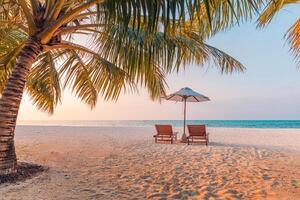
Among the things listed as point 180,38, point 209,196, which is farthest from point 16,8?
point 209,196

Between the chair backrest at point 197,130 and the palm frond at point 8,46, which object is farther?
the chair backrest at point 197,130

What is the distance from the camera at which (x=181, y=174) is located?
566 cm

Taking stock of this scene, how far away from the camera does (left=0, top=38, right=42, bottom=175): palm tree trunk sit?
4793 mm

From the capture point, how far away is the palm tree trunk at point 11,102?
4793 mm

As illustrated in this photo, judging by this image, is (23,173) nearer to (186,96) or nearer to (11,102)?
(11,102)

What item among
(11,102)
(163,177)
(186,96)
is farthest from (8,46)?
(186,96)

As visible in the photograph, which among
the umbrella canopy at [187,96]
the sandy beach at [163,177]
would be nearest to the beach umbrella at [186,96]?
the umbrella canopy at [187,96]

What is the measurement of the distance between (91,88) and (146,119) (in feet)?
186

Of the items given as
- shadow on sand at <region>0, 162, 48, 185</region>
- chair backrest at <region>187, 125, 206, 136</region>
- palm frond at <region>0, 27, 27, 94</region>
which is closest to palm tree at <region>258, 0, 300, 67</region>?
palm frond at <region>0, 27, 27, 94</region>

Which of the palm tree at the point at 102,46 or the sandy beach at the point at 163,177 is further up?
the palm tree at the point at 102,46

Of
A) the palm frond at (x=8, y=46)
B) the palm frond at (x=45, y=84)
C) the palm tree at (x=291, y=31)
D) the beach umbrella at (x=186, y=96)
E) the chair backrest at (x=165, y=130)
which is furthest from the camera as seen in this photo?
the beach umbrella at (x=186, y=96)

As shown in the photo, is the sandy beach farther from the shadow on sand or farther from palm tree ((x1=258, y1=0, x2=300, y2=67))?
palm tree ((x1=258, y1=0, x2=300, y2=67))

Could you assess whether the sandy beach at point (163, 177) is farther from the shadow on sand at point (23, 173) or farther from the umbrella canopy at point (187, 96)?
the umbrella canopy at point (187, 96)

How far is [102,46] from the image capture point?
16.4 feet
